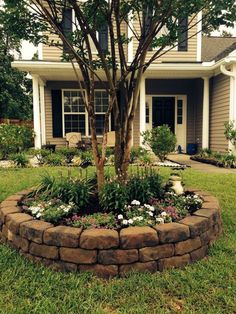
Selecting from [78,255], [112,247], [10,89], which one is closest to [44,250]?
[78,255]

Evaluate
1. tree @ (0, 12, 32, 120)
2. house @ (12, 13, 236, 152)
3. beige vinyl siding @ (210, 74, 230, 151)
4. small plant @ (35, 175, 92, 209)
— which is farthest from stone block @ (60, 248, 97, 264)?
tree @ (0, 12, 32, 120)

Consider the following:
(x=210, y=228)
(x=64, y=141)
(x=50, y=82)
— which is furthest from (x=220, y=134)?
(x=210, y=228)

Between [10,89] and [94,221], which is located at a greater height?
[10,89]

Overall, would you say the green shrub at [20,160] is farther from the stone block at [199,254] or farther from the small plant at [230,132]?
the small plant at [230,132]

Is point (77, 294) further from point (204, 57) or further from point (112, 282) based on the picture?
point (204, 57)

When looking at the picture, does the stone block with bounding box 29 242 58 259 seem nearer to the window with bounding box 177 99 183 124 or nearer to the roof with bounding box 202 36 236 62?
the window with bounding box 177 99 183 124

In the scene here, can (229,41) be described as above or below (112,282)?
above

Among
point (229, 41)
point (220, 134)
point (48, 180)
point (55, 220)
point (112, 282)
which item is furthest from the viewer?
point (229, 41)

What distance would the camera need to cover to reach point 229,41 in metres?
13.4

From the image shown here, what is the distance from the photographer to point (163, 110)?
11.2 m

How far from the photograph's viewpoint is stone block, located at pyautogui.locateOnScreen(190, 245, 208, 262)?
2.55 meters

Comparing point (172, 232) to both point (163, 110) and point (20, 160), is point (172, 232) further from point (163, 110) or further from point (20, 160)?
point (163, 110)

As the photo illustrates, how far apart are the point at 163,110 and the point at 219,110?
7.68 feet

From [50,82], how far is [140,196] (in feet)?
28.3
